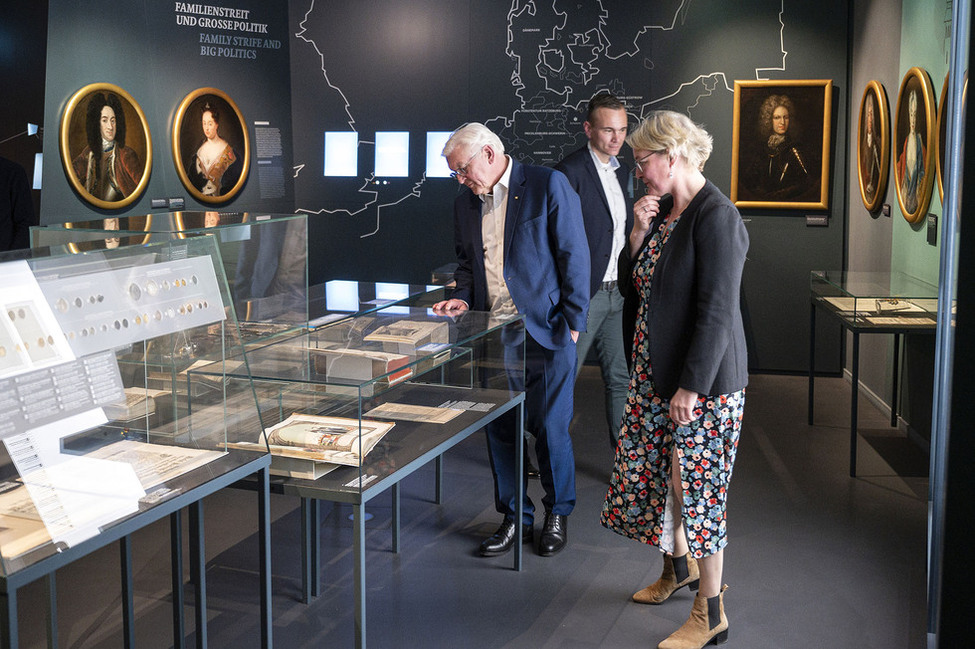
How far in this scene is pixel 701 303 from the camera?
116 inches

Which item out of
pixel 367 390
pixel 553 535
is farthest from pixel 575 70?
pixel 367 390

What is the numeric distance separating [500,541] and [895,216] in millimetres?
A: 3612

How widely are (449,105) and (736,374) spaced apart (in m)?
5.51

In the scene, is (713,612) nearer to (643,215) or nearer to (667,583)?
(667,583)

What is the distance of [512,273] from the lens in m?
3.83

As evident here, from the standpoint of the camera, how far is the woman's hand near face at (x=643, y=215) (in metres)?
3.21

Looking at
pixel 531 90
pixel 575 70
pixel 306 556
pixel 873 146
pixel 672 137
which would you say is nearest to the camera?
pixel 672 137

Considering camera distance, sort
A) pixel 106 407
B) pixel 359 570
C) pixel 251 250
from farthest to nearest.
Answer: pixel 251 250 < pixel 359 570 < pixel 106 407

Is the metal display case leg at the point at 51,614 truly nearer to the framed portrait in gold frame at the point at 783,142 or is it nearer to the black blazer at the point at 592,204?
the black blazer at the point at 592,204

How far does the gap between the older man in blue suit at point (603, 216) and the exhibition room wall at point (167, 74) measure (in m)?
2.77

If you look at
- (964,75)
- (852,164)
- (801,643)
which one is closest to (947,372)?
(964,75)

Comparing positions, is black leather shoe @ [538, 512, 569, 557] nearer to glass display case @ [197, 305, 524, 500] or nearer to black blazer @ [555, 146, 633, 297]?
glass display case @ [197, 305, 524, 500]

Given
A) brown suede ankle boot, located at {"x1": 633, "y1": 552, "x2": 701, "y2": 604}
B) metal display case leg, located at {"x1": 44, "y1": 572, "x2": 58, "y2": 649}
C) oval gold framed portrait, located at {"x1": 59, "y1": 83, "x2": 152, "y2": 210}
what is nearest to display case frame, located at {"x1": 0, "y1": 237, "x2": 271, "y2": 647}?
metal display case leg, located at {"x1": 44, "y1": 572, "x2": 58, "y2": 649}

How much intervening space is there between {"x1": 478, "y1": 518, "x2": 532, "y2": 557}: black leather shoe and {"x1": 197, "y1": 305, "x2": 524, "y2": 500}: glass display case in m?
0.68
